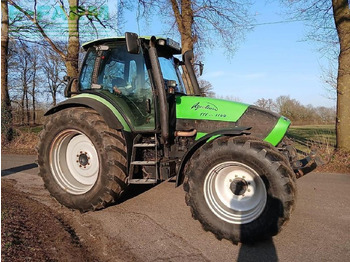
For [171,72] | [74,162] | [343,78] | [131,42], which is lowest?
[74,162]

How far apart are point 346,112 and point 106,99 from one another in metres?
6.83

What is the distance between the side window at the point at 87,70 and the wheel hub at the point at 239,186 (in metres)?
2.71

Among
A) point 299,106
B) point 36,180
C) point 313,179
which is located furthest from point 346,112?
point 299,106

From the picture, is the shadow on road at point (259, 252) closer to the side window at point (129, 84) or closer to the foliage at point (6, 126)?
the side window at point (129, 84)

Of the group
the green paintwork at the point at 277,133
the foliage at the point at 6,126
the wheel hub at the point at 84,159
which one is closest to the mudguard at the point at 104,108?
the wheel hub at the point at 84,159

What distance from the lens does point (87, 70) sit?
4.87 metres

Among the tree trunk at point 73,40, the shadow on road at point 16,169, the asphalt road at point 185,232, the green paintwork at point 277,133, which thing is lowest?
the shadow on road at point 16,169

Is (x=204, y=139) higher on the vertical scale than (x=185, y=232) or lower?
higher

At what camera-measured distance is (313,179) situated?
20.9ft

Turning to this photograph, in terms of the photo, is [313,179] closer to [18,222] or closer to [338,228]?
[338,228]

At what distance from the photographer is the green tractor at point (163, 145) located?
11.0 ft

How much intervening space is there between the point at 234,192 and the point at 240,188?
0.09 meters

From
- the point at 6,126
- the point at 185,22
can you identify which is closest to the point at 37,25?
the point at 6,126

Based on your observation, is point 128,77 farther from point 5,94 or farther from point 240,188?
point 5,94
